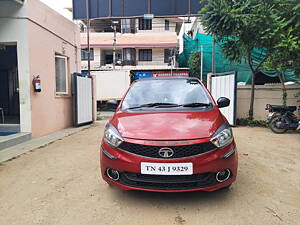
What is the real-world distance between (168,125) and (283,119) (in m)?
5.64

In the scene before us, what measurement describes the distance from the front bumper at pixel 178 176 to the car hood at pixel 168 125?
0.71 ft

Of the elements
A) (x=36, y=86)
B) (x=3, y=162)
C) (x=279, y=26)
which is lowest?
(x=3, y=162)

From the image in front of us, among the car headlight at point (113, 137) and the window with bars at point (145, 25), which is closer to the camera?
the car headlight at point (113, 137)

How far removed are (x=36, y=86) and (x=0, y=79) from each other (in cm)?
368

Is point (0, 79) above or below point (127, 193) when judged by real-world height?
above

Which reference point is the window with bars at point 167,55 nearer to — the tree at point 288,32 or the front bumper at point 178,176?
the tree at point 288,32

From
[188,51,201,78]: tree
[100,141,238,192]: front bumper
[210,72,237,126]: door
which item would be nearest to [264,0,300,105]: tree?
[210,72,237,126]: door

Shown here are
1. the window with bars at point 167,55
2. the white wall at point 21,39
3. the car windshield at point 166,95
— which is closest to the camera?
the car windshield at point 166,95

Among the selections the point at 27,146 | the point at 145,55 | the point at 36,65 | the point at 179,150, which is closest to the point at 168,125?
the point at 179,150

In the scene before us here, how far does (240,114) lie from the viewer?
853 centimetres

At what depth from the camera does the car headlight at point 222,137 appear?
2324 mm

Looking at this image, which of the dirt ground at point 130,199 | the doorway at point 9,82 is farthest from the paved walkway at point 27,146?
the doorway at point 9,82

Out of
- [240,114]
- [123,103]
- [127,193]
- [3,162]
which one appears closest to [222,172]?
[127,193]

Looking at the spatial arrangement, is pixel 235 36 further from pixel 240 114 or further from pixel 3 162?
pixel 3 162
